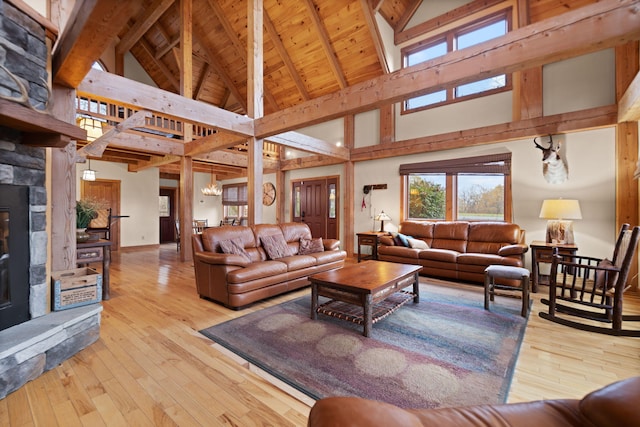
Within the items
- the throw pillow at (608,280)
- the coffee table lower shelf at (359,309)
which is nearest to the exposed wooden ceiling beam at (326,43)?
the coffee table lower shelf at (359,309)

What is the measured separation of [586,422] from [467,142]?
512cm

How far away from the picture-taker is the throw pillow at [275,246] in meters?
4.20

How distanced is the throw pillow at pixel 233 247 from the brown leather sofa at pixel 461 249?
8.76 ft

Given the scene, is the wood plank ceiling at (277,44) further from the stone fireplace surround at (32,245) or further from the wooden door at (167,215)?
the stone fireplace surround at (32,245)

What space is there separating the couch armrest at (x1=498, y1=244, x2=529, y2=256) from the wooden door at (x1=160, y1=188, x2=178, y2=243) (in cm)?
994

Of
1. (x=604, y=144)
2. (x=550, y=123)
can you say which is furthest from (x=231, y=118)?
(x=604, y=144)

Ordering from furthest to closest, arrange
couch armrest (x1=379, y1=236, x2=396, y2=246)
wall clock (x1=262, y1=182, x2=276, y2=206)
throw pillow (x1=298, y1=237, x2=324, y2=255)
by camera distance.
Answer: wall clock (x1=262, y1=182, x2=276, y2=206)
couch armrest (x1=379, y1=236, x2=396, y2=246)
throw pillow (x1=298, y1=237, x2=324, y2=255)

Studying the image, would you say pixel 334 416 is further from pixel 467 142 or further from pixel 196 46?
pixel 196 46


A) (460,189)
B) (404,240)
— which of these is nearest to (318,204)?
(404,240)

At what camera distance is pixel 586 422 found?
33.2 inches

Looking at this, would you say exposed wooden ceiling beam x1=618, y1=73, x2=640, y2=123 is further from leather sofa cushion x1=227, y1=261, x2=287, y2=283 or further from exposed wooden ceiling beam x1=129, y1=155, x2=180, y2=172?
exposed wooden ceiling beam x1=129, y1=155, x2=180, y2=172

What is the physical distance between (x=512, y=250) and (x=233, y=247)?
4003 millimetres

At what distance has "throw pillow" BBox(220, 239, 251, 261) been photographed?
3664 mm

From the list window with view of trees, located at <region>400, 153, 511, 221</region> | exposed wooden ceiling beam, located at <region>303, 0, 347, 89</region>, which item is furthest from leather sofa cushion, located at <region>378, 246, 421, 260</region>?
exposed wooden ceiling beam, located at <region>303, 0, 347, 89</region>
